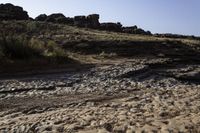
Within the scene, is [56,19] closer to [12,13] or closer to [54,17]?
[54,17]

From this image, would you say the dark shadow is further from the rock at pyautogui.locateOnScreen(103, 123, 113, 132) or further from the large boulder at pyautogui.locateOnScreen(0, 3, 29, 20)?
the rock at pyautogui.locateOnScreen(103, 123, 113, 132)

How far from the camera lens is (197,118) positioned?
10.0 meters

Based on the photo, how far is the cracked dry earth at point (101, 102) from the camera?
31.6 feet

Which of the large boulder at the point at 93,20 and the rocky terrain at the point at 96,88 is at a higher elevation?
the large boulder at the point at 93,20

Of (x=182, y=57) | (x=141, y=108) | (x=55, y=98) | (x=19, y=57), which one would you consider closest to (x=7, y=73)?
(x=19, y=57)

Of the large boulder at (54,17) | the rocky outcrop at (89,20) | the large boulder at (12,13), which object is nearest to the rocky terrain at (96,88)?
the large boulder at (12,13)

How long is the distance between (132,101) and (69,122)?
311cm

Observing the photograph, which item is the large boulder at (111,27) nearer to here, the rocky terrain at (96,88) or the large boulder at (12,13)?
the large boulder at (12,13)

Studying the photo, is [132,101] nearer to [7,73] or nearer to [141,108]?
[141,108]

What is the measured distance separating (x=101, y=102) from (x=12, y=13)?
107ft

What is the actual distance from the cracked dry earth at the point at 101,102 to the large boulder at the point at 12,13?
939 inches

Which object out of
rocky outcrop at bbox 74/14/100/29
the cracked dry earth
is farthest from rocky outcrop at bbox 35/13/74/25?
the cracked dry earth

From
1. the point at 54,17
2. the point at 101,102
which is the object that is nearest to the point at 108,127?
the point at 101,102

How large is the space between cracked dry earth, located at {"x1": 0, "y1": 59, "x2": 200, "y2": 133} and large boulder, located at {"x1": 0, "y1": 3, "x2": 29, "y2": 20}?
78.3 feet
